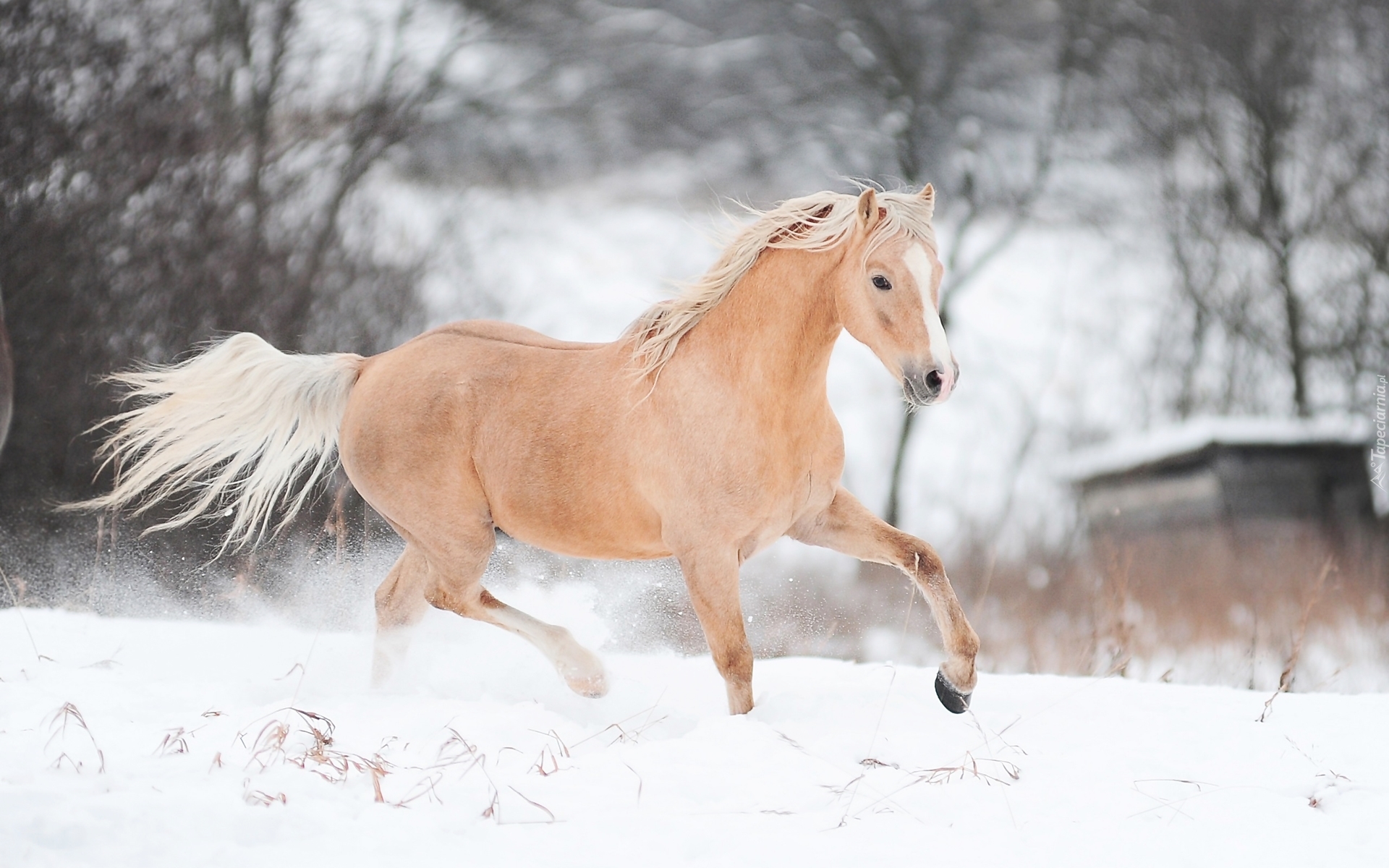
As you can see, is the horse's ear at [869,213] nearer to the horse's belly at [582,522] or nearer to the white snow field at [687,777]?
the horse's belly at [582,522]

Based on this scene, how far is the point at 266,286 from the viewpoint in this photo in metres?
7.32

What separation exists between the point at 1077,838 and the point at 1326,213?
10.6 metres

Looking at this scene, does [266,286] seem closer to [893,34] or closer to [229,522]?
[229,522]

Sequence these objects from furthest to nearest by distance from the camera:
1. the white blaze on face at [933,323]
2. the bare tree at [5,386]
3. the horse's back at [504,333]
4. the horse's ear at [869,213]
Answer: the horse's back at [504,333]
the horse's ear at [869,213]
the white blaze on face at [933,323]
the bare tree at [5,386]

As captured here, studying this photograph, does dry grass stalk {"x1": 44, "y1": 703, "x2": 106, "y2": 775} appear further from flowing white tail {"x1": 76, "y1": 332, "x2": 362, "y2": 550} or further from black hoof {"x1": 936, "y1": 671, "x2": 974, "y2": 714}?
black hoof {"x1": 936, "y1": 671, "x2": 974, "y2": 714}

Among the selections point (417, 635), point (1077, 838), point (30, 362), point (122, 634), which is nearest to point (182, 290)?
point (30, 362)

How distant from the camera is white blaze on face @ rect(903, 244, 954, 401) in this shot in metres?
2.78

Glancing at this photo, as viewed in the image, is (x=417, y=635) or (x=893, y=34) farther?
(x=893, y=34)

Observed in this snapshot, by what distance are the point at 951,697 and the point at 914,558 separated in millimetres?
460

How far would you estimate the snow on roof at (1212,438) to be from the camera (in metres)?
8.71

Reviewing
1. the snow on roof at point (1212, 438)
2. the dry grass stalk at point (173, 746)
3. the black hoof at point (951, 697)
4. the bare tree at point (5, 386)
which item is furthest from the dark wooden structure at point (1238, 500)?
the bare tree at point (5, 386)

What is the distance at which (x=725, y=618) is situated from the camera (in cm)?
308

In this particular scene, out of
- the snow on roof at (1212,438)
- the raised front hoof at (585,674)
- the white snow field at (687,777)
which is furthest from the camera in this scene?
the snow on roof at (1212,438)

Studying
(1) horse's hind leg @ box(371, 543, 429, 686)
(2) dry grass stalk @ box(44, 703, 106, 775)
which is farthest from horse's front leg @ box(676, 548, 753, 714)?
(2) dry grass stalk @ box(44, 703, 106, 775)
